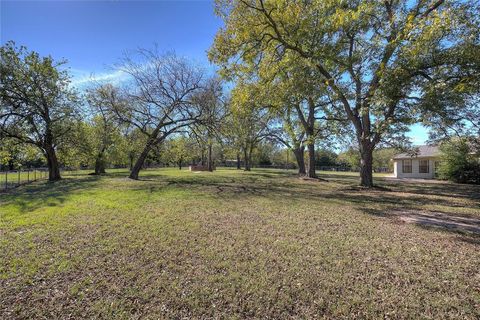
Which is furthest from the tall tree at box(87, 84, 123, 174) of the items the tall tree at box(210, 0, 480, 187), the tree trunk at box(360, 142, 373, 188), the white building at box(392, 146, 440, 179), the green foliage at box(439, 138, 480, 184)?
the white building at box(392, 146, 440, 179)

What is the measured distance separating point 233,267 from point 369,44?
10.6 meters

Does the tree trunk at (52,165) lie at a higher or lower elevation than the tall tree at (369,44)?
lower

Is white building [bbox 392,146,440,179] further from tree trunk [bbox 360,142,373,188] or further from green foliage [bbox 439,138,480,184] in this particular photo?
tree trunk [bbox 360,142,373,188]

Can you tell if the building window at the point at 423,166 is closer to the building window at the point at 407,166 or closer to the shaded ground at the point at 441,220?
the building window at the point at 407,166

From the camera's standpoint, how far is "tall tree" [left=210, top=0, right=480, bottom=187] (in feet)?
24.8

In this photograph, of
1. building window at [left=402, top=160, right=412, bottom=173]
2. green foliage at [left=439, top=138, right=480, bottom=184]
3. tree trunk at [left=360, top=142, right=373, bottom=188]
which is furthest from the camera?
building window at [left=402, top=160, right=412, bottom=173]

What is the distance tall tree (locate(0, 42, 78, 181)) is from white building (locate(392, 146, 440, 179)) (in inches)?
1262

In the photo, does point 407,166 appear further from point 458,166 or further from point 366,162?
point 366,162

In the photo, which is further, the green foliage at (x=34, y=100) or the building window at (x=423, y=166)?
the building window at (x=423, y=166)

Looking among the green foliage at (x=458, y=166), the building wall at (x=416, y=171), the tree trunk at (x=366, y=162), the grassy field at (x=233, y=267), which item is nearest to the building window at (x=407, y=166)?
the building wall at (x=416, y=171)

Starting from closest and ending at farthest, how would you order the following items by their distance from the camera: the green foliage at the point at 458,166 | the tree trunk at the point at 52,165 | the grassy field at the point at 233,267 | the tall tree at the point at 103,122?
the grassy field at the point at 233,267 → the tall tree at the point at 103,122 → the tree trunk at the point at 52,165 → the green foliage at the point at 458,166

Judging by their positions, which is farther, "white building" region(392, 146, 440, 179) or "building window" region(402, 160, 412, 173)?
"building window" region(402, 160, 412, 173)

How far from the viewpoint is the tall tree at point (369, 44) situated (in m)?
7.55

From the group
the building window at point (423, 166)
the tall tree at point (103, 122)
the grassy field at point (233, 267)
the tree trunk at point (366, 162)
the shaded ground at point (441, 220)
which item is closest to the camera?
the grassy field at point (233, 267)
